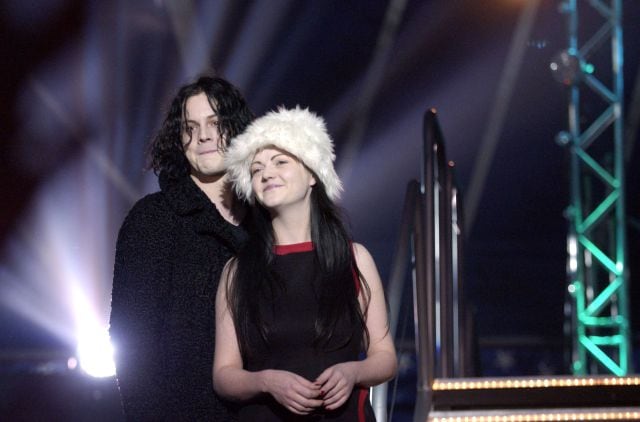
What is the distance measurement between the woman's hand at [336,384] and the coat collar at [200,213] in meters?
0.55

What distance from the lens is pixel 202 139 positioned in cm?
249

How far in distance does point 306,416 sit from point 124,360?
0.49m

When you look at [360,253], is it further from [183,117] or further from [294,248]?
[183,117]

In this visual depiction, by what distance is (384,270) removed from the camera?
1121 centimetres

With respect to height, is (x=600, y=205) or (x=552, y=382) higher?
(x=600, y=205)

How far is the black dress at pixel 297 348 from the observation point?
2.07 metres

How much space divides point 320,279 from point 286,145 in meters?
0.32

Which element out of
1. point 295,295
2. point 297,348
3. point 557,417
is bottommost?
point 557,417

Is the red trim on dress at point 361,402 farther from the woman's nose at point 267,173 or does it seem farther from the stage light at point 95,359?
the stage light at point 95,359

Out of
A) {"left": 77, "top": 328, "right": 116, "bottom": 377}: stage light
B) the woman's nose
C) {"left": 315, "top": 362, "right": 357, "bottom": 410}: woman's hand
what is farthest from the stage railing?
{"left": 77, "top": 328, "right": 116, "bottom": 377}: stage light

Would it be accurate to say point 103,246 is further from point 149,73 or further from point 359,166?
point 359,166

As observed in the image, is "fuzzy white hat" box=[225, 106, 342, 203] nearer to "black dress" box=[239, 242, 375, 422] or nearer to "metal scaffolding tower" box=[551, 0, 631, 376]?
"black dress" box=[239, 242, 375, 422]

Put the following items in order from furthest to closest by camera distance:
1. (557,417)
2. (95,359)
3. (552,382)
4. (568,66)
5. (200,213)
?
(568,66) < (95,359) < (552,382) < (557,417) < (200,213)

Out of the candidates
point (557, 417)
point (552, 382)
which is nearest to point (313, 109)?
point (552, 382)
